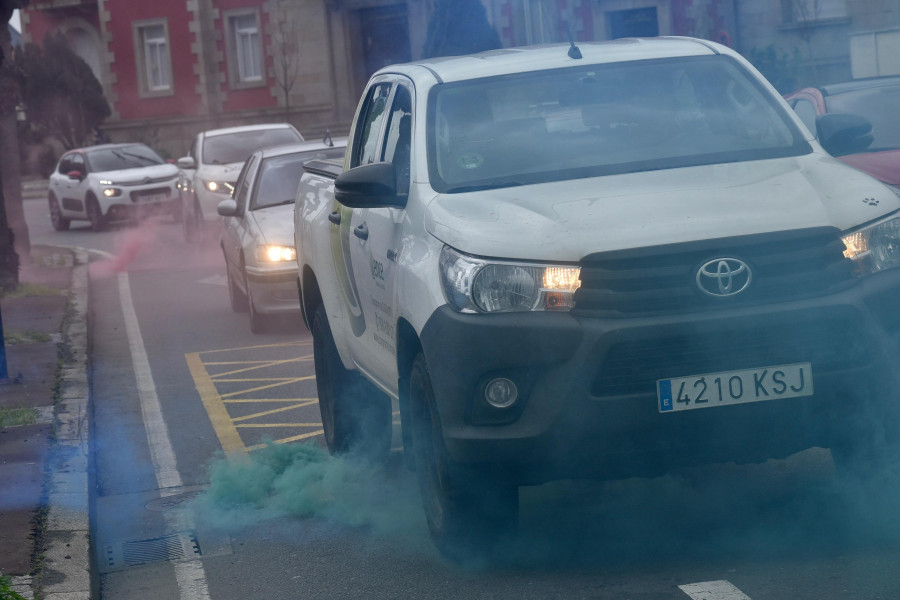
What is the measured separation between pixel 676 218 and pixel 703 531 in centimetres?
138

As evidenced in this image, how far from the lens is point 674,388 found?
15.3 feet

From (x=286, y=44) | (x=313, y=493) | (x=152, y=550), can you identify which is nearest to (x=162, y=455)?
(x=313, y=493)

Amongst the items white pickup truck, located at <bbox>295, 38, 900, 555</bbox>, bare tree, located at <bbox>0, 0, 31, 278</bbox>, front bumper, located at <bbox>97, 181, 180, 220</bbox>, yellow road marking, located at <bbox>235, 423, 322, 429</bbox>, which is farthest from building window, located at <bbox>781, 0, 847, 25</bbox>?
white pickup truck, located at <bbox>295, 38, 900, 555</bbox>

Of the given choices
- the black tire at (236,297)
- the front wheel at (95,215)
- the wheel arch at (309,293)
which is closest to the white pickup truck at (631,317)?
the wheel arch at (309,293)

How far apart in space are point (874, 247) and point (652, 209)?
0.76 meters

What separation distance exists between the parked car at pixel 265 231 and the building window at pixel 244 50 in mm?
31658

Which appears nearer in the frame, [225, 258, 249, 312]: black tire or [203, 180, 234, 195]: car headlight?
[225, 258, 249, 312]: black tire

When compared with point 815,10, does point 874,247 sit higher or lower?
lower

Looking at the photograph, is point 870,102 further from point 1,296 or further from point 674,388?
point 1,296

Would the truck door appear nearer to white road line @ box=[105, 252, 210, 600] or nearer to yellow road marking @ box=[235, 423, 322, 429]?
white road line @ box=[105, 252, 210, 600]

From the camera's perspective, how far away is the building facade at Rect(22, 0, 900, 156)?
42.8 metres

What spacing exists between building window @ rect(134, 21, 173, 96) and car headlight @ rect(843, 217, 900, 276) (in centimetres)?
4340

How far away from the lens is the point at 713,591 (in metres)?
4.75

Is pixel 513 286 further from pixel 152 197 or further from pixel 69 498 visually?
pixel 152 197
